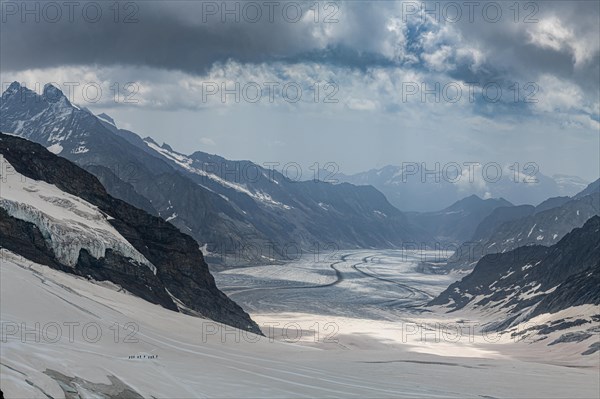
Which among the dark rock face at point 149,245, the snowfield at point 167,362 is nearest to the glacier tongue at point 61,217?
Answer: the dark rock face at point 149,245

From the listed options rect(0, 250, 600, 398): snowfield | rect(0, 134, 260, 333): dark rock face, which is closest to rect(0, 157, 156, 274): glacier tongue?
rect(0, 134, 260, 333): dark rock face

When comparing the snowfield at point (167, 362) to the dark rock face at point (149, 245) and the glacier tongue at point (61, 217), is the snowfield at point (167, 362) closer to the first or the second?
the glacier tongue at point (61, 217)

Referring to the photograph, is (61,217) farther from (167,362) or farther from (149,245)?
(167,362)

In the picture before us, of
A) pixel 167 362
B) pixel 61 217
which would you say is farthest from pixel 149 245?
pixel 167 362

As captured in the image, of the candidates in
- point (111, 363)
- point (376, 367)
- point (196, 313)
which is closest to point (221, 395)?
point (111, 363)

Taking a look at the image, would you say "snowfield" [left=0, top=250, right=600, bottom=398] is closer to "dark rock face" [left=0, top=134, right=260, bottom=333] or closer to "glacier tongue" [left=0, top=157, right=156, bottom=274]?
"glacier tongue" [left=0, top=157, right=156, bottom=274]
